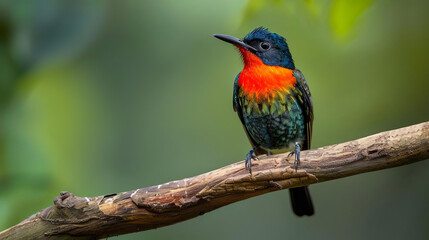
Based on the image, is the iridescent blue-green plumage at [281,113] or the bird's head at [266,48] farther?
the bird's head at [266,48]

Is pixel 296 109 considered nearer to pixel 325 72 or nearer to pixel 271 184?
pixel 271 184

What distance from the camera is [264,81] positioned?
377 centimetres

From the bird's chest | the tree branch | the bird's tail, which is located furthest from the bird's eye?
the tree branch

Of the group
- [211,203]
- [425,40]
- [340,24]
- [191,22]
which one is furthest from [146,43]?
[340,24]

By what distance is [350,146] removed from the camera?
2.71 metres

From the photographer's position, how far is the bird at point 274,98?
377 centimetres

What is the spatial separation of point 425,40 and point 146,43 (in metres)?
3.21

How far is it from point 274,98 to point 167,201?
4.17 feet

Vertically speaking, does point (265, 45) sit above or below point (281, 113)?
above

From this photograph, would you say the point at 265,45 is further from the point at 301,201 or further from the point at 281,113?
the point at 301,201

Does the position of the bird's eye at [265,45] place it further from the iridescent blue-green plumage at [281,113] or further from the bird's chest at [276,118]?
the bird's chest at [276,118]

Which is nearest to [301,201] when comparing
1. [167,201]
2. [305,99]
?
[305,99]

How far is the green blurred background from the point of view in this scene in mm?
3715

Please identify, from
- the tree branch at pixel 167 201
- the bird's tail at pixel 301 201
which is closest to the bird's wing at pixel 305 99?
the bird's tail at pixel 301 201
